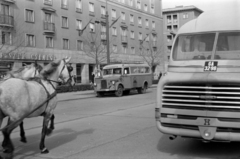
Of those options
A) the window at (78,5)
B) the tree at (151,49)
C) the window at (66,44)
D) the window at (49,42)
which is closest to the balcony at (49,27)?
the window at (49,42)

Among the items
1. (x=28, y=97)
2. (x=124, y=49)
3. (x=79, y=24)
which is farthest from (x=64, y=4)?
(x=28, y=97)

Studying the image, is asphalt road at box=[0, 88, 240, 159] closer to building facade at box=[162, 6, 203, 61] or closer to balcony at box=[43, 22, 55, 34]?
balcony at box=[43, 22, 55, 34]

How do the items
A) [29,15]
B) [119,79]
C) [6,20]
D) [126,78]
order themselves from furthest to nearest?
[29,15] → [6,20] → [126,78] → [119,79]

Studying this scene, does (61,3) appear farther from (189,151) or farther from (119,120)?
(189,151)

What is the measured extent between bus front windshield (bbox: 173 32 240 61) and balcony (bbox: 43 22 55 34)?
106 feet

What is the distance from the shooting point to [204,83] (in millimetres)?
5230

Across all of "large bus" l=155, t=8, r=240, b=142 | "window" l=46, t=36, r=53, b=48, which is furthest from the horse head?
"window" l=46, t=36, r=53, b=48

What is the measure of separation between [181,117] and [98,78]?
16075 millimetres

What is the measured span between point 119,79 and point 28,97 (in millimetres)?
15483

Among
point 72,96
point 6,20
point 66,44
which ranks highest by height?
point 6,20

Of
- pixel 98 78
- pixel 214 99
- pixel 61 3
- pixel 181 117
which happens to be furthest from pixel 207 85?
pixel 61 3

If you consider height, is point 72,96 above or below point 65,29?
below

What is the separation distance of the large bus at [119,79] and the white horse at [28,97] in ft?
46.1

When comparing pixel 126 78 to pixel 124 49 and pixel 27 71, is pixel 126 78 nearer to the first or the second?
pixel 27 71
